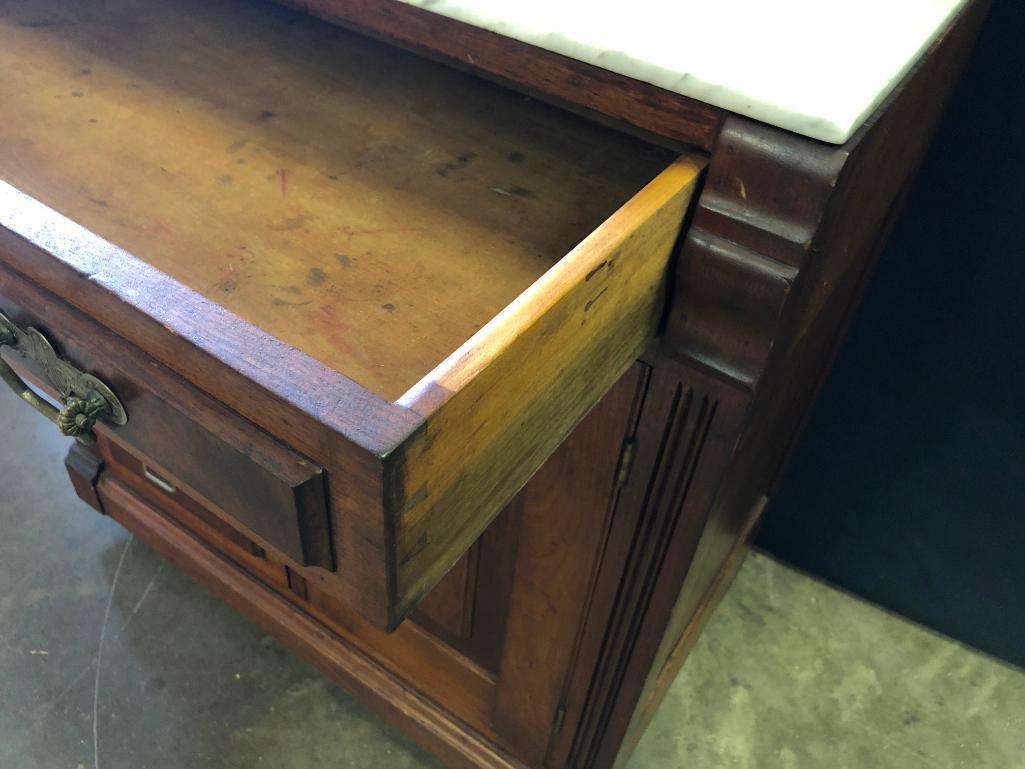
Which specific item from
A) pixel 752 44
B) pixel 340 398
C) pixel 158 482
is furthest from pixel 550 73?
pixel 158 482

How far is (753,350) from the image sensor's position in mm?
480

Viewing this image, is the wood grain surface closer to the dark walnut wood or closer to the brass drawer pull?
the dark walnut wood

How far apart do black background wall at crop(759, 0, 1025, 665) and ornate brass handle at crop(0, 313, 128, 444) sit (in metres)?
0.73

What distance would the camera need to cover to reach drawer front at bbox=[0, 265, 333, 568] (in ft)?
1.15

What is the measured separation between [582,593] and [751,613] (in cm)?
56

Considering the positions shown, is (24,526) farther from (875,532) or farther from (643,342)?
(875,532)

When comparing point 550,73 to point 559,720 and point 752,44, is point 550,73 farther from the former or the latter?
point 559,720

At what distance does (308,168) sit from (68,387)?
0.19 m

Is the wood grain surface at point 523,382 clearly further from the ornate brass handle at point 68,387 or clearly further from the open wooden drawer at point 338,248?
the ornate brass handle at point 68,387

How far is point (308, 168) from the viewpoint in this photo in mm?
533

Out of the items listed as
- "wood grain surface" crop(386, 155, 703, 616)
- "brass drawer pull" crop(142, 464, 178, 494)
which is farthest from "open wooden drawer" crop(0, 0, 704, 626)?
"brass drawer pull" crop(142, 464, 178, 494)

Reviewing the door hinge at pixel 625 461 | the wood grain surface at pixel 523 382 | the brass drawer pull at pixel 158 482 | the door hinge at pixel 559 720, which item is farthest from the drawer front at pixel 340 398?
the brass drawer pull at pixel 158 482

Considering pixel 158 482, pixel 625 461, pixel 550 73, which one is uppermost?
pixel 550 73

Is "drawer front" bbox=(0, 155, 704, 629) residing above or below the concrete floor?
above
